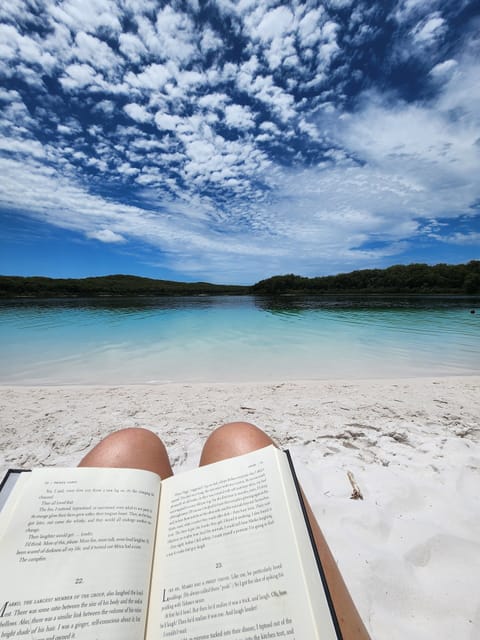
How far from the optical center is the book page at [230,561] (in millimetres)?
756

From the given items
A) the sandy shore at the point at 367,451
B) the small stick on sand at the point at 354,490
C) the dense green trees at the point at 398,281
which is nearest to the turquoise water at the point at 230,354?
the sandy shore at the point at 367,451

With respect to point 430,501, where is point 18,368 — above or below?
below

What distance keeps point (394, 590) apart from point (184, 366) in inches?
261

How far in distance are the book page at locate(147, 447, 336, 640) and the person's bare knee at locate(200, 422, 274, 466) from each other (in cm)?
37

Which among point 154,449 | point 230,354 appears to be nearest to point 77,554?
point 154,449

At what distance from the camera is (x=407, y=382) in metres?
5.62

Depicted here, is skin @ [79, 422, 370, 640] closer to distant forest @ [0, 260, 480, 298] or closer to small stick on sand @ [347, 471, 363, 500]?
small stick on sand @ [347, 471, 363, 500]

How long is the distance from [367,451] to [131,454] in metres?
2.34

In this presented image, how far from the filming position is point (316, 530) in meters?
1.19

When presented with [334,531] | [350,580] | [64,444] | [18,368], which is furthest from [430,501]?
[18,368]

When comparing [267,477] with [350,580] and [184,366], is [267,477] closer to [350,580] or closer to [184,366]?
[350,580]

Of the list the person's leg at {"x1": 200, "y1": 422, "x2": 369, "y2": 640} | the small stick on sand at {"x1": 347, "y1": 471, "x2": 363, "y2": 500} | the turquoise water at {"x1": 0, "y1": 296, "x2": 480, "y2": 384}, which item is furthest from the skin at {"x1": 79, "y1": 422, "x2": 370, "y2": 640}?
the turquoise water at {"x1": 0, "y1": 296, "x2": 480, "y2": 384}

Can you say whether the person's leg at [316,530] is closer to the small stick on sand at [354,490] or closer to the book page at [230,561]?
the book page at [230,561]

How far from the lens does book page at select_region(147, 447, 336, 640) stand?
2.48ft
